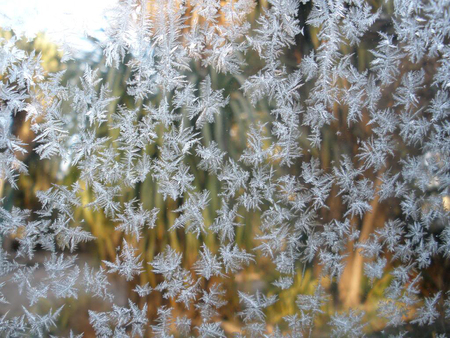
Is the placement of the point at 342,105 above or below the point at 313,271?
above

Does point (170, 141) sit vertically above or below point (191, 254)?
above

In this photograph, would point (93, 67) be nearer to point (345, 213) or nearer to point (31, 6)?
point (31, 6)

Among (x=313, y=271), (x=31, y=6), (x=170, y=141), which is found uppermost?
(x=31, y=6)

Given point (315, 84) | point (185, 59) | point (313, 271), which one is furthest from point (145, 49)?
point (313, 271)

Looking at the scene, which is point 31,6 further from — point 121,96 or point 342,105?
point 342,105

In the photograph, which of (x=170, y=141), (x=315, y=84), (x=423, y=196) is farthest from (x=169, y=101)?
(x=423, y=196)

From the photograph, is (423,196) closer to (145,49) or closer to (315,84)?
(315,84)
